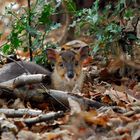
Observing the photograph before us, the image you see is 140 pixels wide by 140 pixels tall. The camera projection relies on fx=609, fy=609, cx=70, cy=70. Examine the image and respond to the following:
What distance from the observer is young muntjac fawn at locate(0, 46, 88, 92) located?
25.0 feet

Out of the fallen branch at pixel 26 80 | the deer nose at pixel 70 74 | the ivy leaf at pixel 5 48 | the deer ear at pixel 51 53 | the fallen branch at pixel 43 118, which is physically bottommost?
the fallen branch at pixel 43 118

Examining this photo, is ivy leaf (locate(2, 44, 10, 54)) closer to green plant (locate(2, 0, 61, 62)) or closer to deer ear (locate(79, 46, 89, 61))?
green plant (locate(2, 0, 61, 62))

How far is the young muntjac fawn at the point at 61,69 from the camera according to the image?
7621mm

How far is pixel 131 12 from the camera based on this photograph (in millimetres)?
7613

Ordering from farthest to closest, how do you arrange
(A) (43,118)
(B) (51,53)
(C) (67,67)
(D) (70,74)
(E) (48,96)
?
(B) (51,53) → (C) (67,67) → (D) (70,74) → (E) (48,96) → (A) (43,118)

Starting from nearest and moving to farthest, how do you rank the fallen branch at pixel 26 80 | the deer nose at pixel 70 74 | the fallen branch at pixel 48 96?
1. the fallen branch at pixel 48 96
2. the fallen branch at pixel 26 80
3. the deer nose at pixel 70 74

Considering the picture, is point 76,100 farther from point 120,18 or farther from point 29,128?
point 120,18

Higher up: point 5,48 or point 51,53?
point 5,48

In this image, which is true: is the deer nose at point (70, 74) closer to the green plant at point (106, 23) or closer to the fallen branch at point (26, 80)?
the green plant at point (106, 23)

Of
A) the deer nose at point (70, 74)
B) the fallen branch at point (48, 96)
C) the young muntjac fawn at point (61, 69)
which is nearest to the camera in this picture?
the fallen branch at point (48, 96)

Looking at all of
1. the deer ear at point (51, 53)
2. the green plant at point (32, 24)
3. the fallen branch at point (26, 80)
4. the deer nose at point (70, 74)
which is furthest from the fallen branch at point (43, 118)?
the green plant at point (32, 24)

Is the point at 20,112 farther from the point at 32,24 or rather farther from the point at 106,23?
the point at 32,24

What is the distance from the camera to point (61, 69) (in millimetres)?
7914

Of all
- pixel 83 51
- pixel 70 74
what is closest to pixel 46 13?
pixel 83 51
